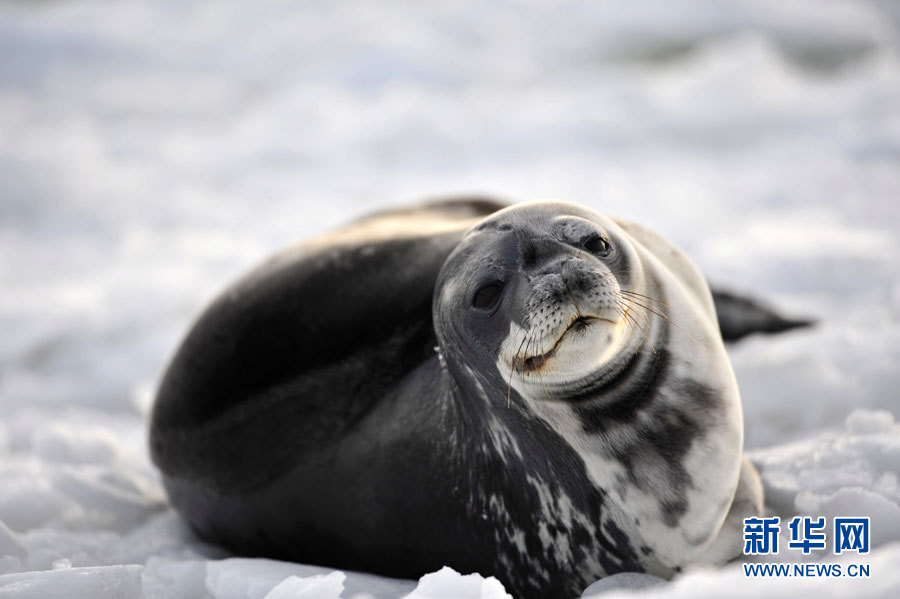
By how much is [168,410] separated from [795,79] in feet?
19.7

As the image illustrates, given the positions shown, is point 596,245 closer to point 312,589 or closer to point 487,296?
point 487,296

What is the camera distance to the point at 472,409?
2.38 metres

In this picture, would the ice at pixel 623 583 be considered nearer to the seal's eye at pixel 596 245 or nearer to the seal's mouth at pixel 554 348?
the seal's mouth at pixel 554 348

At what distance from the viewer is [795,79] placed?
24.2ft

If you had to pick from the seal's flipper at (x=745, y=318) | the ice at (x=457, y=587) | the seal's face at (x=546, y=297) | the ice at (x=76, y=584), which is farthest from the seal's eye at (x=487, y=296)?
the seal's flipper at (x=745, y=318)

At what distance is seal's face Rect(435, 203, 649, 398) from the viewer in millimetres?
2016

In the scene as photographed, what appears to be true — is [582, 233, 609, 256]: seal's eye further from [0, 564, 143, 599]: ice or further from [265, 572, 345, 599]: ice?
[0, 564, 143, 599]: ice

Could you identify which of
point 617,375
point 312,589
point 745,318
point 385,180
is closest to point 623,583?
point 617,375

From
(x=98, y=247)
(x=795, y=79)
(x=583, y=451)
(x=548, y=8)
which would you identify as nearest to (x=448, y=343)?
(x=583, y=451)

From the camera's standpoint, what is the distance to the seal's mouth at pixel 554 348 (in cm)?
Result: 201

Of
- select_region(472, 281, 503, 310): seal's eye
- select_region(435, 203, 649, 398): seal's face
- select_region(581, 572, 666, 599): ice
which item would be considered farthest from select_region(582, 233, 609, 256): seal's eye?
select_region(581, 572, 666, 599): ice

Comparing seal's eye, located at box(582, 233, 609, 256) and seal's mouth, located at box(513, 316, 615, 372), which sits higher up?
seal's eye, located at box(582, 233, 609, 256)

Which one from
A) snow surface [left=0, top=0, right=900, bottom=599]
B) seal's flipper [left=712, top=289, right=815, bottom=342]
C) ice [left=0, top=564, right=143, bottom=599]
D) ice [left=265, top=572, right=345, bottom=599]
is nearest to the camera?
ice [left=265, top=572, right=345, bottom=599]

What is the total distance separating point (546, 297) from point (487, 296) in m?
0.19
